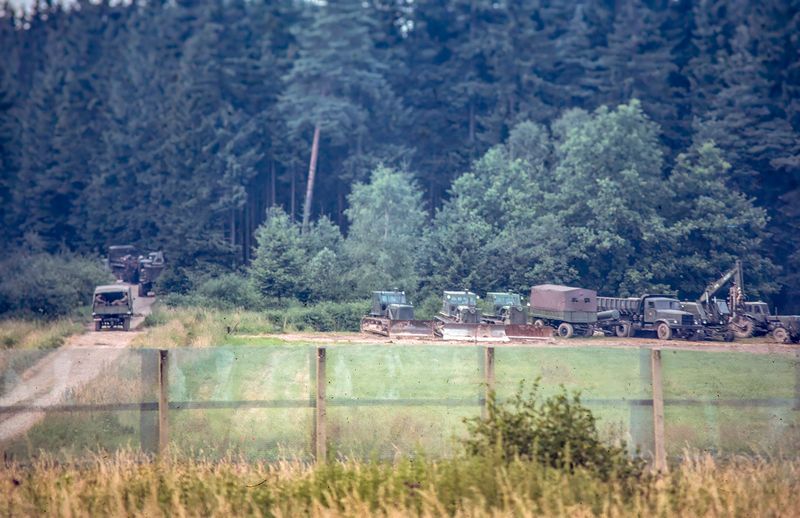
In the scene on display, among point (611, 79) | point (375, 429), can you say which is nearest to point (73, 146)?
point (611, 79)

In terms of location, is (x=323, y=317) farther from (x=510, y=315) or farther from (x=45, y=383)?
(x=45, y=383)

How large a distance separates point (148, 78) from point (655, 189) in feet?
174

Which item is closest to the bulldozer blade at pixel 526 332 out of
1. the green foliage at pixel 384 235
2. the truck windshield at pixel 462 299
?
the truck windshield at pixel 462 299

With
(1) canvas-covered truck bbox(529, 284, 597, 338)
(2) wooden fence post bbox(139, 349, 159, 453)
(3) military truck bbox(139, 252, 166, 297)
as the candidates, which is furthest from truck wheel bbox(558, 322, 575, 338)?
(2) wooden fence post bbox(139, 349, 159, 453)

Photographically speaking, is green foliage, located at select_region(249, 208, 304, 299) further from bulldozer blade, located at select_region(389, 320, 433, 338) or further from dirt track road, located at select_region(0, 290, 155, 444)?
dirt track road, located at select_region(0, 290, 155, 444)

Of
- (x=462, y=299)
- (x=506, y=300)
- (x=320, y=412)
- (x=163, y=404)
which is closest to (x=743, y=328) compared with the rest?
(x=506, y=300)

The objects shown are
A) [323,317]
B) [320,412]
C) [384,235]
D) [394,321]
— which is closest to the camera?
[320,412]

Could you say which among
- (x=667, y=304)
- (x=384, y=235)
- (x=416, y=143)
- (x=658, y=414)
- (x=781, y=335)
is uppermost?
(x=416, y=143)

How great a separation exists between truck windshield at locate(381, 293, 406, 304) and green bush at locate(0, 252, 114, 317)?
21.8 meters

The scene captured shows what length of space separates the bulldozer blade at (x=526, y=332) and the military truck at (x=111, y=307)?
21.7m

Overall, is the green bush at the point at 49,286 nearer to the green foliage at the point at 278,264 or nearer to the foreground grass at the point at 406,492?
the green foliage at the point at 278,264

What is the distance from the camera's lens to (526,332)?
49562 mm

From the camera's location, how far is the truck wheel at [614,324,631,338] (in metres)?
54.6

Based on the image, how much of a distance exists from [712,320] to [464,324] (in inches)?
584
